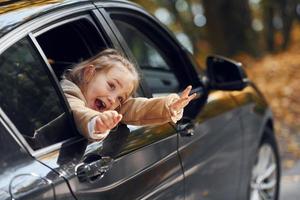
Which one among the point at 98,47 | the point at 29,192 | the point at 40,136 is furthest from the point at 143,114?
the point at 29,192

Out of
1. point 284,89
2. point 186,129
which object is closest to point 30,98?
point 186,129

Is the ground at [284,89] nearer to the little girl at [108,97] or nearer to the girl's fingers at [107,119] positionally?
the little girl at [108,97]

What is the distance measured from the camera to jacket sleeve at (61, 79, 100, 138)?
3.21 m

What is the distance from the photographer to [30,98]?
3105 mm

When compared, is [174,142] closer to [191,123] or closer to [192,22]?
[191,123]

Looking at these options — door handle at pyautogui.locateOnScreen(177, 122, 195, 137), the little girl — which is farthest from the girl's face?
door handle at pyautogui.locateOnScreen(177, 122, 195, 137)

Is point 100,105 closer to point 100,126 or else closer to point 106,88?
point 106,88

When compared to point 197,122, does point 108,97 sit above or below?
above

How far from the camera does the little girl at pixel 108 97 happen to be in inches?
128

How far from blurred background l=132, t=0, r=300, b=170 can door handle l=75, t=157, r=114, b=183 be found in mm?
5065

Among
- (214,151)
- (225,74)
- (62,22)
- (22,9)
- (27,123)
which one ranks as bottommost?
(214,151)

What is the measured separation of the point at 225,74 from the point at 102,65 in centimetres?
187

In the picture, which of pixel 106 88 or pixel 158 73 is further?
pixel 158 73

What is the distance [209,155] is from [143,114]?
1051mm
